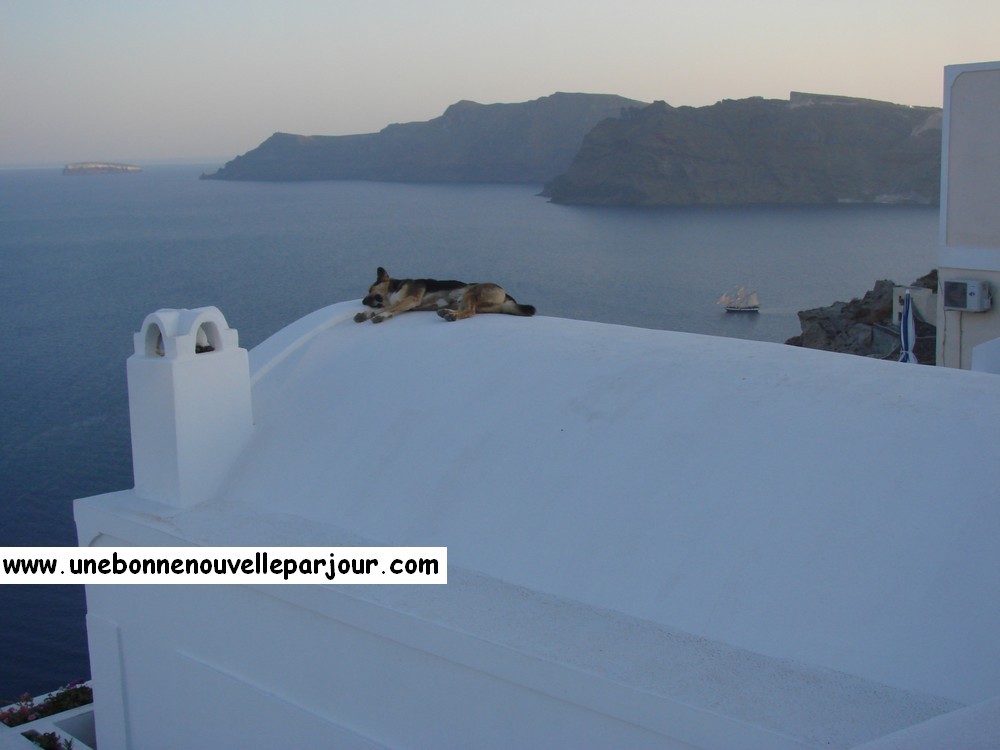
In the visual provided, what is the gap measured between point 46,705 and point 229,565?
545 centimetres

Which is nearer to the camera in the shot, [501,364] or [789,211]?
[501,364]

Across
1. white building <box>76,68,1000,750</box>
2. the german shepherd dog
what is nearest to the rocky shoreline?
the german shepherd dog

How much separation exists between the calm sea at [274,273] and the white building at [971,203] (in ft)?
47.9

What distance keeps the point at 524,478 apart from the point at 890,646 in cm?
199

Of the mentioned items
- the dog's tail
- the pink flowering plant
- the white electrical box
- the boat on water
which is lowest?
the pink flowering plant

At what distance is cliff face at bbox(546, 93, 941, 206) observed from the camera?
86.4m

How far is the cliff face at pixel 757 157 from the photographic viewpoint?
284ft

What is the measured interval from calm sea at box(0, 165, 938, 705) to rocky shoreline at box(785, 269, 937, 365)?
788 centimetres

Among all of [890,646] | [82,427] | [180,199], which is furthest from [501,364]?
[180,199]

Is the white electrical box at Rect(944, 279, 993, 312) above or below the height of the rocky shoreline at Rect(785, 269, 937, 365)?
above

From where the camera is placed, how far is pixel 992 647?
3.77 meters

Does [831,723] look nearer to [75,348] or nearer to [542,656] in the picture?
[542,656]

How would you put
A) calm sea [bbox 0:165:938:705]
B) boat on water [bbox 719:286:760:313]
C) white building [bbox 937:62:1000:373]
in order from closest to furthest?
1. white building [bbox 937:62:1000:373]
2. calm sea [bbox 0:165:938:705]
3. boat on water [bbox 719:286:760:313]

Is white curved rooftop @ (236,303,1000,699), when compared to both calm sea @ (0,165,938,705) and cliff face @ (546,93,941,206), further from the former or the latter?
cliff face @ (546,93,941,206)
